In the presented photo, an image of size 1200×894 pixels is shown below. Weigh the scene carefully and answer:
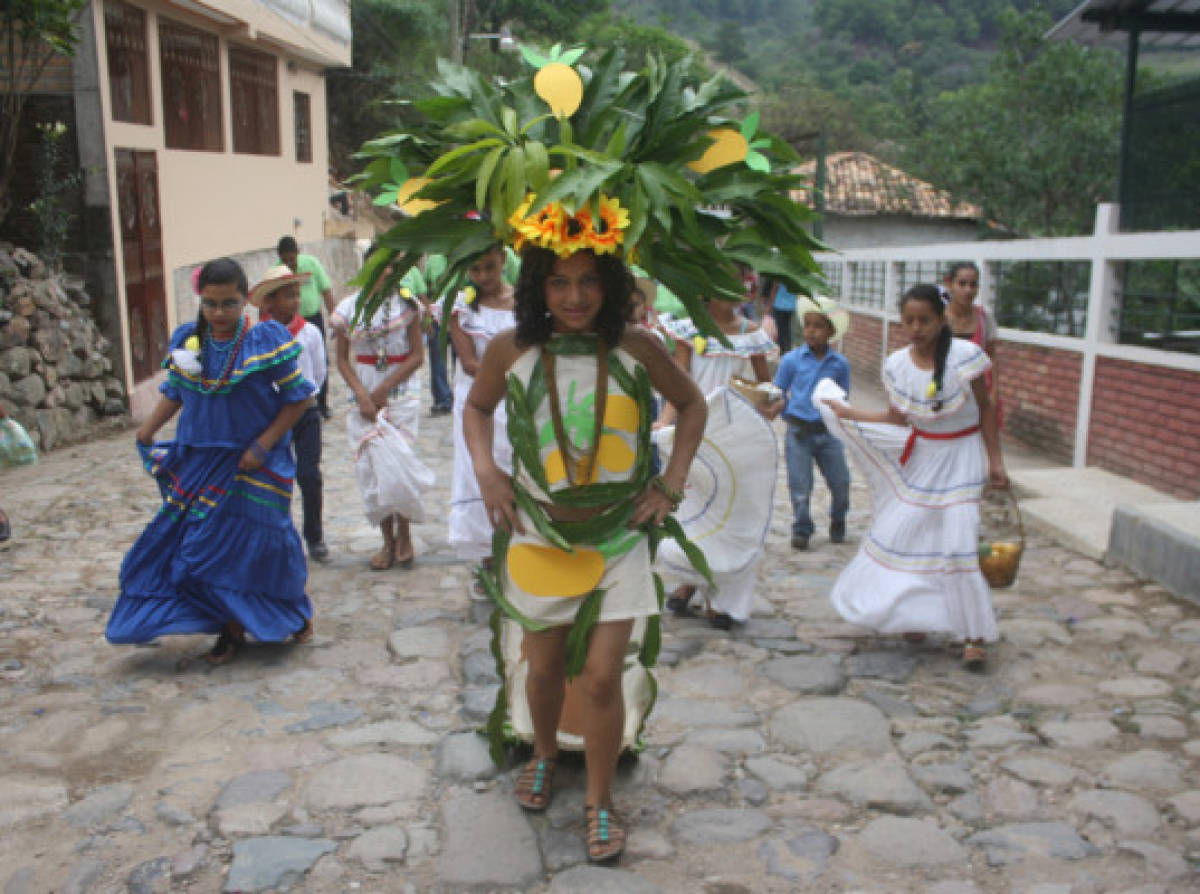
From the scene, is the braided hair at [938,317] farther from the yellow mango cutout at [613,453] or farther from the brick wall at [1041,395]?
the brick wall at [1041,395]

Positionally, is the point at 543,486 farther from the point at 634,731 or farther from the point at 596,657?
the point at 634,731

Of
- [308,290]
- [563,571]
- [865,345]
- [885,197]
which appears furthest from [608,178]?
[885,197]

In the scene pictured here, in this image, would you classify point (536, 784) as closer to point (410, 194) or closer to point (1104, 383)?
point (410, 194)

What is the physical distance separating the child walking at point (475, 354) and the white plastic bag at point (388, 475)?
1.05 ft

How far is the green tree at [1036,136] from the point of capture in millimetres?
27875

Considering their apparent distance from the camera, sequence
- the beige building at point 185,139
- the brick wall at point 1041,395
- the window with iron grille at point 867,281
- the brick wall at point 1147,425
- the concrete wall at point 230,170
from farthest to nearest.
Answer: the window with iron grille at point 867,281
the concrete wall at point 230,170
the beige building at point 185,139
the brick wall at point 1041,395
the brick wall at point 1147,425

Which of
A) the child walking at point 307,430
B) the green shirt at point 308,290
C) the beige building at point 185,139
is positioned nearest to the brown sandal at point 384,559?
the child walking at point 307,430

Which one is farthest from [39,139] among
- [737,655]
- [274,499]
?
[737,655]

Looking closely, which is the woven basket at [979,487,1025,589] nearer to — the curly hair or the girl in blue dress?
the curly hair

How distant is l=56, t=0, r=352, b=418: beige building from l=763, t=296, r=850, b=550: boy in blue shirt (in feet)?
23.1

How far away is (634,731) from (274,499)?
2.06m

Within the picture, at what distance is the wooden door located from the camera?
11211mm

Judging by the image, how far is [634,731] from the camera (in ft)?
12.6

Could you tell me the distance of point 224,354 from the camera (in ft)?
15.6
